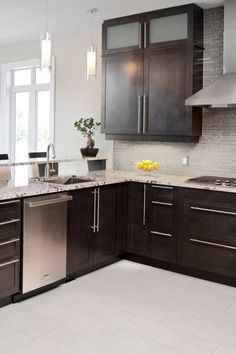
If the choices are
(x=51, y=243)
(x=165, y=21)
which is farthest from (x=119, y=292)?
(x=165, y=21)

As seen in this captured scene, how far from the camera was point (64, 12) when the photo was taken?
4.62 meters

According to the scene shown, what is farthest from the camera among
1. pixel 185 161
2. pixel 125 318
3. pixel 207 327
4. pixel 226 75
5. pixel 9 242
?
pixel 185 161

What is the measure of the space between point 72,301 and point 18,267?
0.52 metres

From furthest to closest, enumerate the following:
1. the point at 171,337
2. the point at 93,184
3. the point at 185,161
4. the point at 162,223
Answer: the point at 185,161 → the point at 162,223 → the point at 93,184 → the point at 171,337

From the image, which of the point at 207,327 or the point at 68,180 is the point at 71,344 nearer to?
the point at 207,327

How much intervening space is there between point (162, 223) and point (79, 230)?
2.82 ft

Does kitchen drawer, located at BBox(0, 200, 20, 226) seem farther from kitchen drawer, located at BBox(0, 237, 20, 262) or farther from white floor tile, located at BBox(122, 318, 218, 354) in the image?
white floor tile, located at BBox(122, 318, 218, 354)

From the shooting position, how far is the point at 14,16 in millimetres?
4855

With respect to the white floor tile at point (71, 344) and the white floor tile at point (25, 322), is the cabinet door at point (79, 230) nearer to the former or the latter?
the white floor tile at point (25, 322)

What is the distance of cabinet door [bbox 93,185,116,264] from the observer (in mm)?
4004

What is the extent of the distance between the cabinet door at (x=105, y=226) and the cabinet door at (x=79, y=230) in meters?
0.11

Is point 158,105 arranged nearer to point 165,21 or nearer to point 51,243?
point 165,21

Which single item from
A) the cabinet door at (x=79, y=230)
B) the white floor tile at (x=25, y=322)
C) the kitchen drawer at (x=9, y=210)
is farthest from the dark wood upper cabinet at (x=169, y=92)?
the white floor tile at (x=25, y=322)

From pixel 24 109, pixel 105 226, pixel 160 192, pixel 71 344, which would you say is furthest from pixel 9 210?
pixel 24 109
